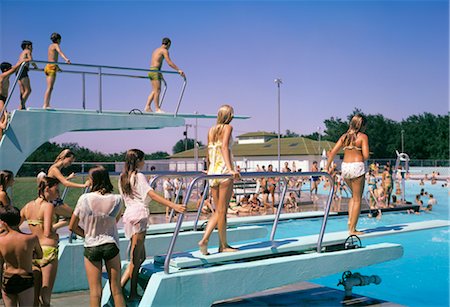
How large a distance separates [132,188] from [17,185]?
709 inches

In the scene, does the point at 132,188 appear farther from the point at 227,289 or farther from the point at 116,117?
the point at 116,117

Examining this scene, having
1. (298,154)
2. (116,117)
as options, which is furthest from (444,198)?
(298,154)

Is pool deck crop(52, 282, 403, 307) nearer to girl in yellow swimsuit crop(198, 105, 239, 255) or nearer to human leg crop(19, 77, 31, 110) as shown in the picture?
girl in yellow swimsuit crop(198, 105, 239, 255)

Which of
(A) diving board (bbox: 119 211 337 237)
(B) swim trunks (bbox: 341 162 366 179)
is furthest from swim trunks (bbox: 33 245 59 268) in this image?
(B) swim trunks (bbox: 341 162 366 179)

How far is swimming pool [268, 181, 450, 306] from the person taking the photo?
9.55 m

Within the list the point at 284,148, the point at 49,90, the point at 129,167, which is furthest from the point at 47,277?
the point at 284,148

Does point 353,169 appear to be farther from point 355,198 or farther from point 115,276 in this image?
point 115,276

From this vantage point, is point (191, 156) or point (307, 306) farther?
point (191, 156)

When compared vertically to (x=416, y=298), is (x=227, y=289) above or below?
above

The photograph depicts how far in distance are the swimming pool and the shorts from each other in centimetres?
600

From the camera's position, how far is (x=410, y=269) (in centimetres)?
1148

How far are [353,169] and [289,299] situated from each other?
2206 mm

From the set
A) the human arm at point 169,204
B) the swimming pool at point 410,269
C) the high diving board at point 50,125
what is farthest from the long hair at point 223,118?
the swimming pool at point 410,269

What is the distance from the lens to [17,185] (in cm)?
2169
